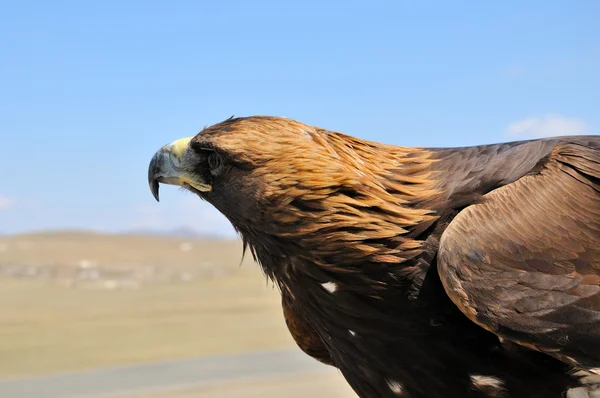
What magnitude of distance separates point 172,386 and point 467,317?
7.05 metres

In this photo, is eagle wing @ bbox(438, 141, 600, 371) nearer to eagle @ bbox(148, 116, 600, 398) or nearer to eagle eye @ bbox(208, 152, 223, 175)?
eagle @ bbox(148, 116, 600, 398)

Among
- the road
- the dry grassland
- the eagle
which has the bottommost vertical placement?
the dry grassland

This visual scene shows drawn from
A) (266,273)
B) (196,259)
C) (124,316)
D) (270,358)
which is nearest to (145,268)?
(196,259)

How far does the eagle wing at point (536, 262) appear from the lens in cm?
328

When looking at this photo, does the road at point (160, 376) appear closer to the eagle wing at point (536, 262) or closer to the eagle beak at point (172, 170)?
the eagle beak at point (172, 170)

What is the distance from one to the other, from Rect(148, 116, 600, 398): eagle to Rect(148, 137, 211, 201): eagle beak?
5cm

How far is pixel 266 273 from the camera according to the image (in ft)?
13.1

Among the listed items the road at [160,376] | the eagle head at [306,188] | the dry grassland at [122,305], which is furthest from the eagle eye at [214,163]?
the road at [160,376]

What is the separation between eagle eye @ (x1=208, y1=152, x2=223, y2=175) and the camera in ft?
12.7

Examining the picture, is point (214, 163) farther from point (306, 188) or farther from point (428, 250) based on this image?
point (428, 250)

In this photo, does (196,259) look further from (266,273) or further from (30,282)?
(266,273)

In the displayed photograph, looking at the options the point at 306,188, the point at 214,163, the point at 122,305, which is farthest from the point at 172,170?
the point at 122,305

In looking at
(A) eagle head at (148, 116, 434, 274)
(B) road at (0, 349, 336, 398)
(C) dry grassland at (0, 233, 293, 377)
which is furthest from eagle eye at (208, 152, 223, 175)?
(B) road at (0, 349, 336, 398)

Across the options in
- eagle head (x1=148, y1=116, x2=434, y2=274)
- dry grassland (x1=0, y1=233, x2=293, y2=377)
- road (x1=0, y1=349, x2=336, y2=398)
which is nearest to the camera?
eagle head (x1=148, y1=116, x2=434, y2=274)
